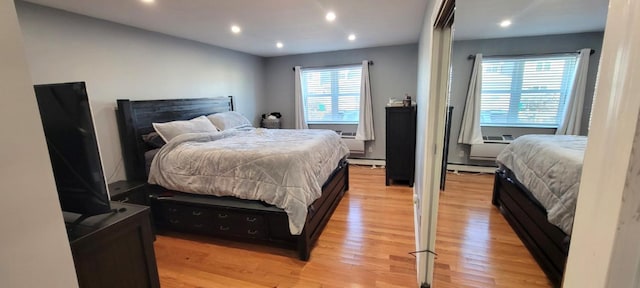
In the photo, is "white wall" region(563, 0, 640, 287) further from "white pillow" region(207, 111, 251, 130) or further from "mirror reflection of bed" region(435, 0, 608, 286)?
"white pillow" region(207, 111, 251, 130)

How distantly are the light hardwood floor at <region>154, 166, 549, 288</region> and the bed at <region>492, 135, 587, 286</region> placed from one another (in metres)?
0.29

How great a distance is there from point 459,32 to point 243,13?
6.72 feet

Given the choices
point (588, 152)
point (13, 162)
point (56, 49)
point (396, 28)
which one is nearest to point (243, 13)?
point (56, 49)

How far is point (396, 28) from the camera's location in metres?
3.40

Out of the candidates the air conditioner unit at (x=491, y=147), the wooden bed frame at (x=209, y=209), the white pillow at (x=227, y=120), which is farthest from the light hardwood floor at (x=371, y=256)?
the white pillow at (x=227, y=120)

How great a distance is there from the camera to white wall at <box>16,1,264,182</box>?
2.21m

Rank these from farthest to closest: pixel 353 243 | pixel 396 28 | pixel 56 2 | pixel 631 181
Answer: pixel 396 28 < pixel 353 243 < pixel 56 2 < pixel 631 181

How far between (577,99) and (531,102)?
0.40 metres

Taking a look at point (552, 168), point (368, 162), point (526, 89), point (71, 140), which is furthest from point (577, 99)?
point (368, 162)

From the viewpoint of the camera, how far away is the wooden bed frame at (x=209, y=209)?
233 cm

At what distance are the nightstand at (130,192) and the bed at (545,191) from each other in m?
2.95

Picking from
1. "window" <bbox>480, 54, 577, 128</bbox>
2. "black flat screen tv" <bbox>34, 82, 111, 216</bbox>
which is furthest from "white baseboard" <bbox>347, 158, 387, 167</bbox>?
"black flat screen tv" <bbox>34, 82, 111, 216</bbox>

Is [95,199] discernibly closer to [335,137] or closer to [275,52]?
[335,137]

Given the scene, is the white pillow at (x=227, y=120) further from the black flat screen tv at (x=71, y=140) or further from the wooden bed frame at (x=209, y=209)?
the black flat screen tv at (x=71, y=140)
